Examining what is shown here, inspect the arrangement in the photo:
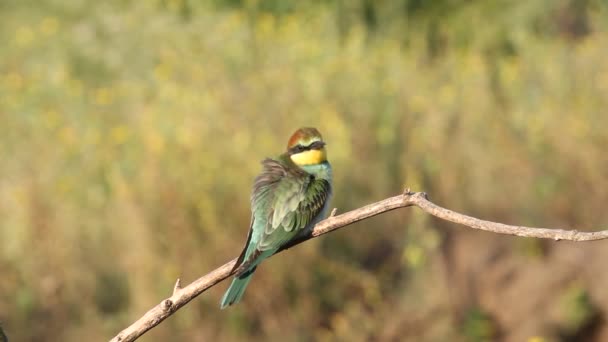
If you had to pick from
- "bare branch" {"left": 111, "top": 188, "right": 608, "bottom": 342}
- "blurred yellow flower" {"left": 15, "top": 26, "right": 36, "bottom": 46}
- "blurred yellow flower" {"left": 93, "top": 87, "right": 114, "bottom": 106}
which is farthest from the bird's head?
"blurred yellow flower" {"left": 15, "top": 26, "right": 36, "bottom": 46}

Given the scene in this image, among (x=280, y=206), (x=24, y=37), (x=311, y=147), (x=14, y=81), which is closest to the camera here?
(x=280, y=206)

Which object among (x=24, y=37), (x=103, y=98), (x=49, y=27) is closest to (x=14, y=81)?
(x=103, y=98)

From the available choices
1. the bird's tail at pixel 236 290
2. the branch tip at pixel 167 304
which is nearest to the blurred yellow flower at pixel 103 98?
the bird's tail at pixel 236 290

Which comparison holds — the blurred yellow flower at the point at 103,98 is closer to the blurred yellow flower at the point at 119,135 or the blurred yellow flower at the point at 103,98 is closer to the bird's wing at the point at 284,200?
the blurred yellow flower at the point at 119,135

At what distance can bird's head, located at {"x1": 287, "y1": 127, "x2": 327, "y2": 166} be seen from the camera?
9.86 feet

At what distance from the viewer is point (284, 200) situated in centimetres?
274

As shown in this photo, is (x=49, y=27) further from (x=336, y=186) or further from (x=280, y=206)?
(x=280, y=206)

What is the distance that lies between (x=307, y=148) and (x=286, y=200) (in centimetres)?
31

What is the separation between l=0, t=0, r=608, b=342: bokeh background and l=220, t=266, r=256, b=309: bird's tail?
2112 millimetres

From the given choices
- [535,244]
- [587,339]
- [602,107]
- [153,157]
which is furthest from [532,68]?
[153,157]

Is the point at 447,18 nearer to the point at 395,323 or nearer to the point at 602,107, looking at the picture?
the point at 602,107

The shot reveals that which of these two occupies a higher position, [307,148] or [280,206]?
[307,148]

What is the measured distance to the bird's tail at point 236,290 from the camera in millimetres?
2430

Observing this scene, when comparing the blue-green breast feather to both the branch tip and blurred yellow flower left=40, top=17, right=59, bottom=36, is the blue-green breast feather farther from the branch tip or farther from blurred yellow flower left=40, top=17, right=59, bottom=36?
blurred yellow flower left=40, top=17, right=59, bottom=36
